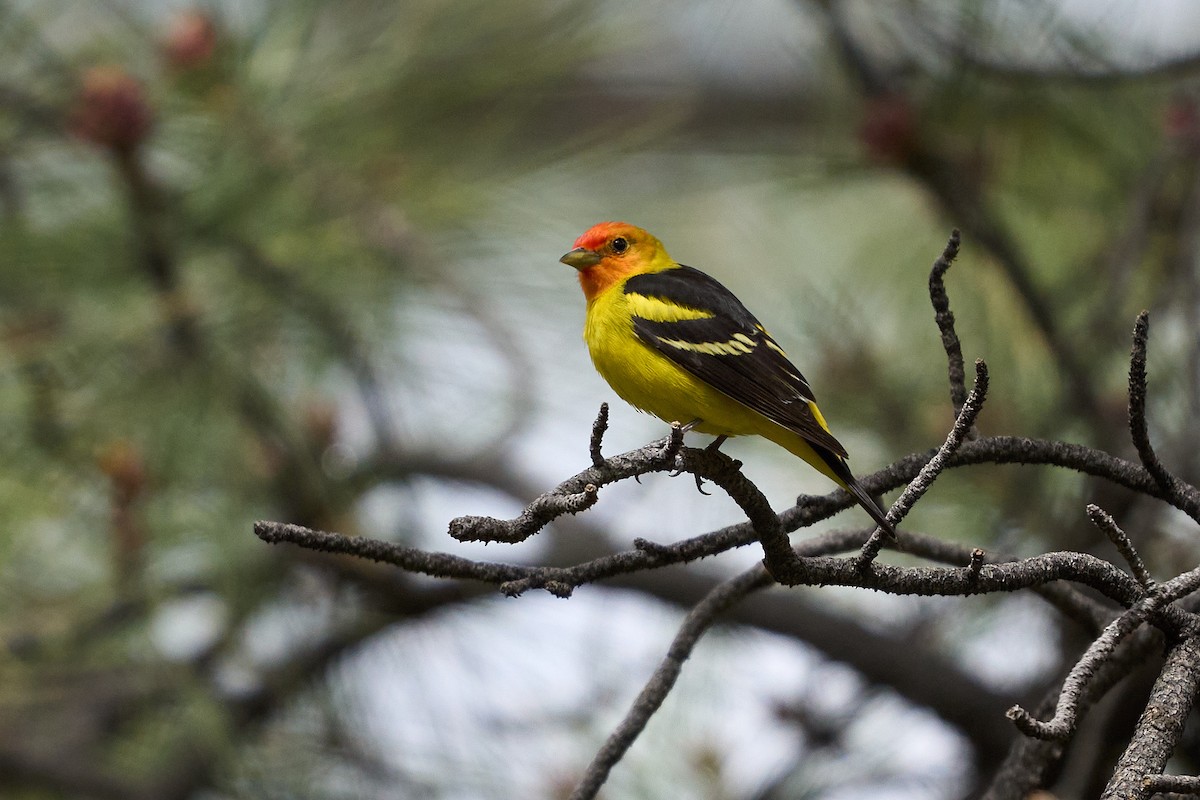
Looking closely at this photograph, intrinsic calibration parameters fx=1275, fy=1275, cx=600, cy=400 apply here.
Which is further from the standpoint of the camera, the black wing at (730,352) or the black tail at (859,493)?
the black wing at (730,352)

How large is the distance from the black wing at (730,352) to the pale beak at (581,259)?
10.0 inches

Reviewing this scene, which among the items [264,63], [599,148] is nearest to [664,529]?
[599,148]

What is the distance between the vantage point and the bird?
261 centimetres

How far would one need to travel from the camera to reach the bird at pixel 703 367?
8.57 feet

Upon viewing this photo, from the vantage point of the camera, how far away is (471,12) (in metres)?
3.61

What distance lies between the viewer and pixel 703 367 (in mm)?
2701

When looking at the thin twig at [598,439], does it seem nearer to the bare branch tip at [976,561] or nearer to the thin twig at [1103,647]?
the bare branch tip at [976,561]

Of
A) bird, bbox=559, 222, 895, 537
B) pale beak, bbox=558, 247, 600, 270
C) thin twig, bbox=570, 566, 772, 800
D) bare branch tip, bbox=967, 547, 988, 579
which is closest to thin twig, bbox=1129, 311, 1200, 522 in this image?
bare branch tip, bbox=967, 547, 988, 579

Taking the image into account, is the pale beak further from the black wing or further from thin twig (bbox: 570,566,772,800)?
thin twig (bbox: 570,566,772,800)

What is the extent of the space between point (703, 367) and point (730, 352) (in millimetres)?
119

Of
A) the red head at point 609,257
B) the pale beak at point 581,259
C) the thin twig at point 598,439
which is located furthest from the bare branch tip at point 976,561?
the pale beak at point 581,259

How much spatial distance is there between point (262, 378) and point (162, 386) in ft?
0.94

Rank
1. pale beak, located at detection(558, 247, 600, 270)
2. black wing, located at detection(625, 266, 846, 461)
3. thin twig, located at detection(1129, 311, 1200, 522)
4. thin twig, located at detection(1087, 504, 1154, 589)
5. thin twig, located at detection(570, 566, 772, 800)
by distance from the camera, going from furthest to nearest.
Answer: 1. pale beak, located at detection(558, 247, 600, 270)
2. black wing, located at detection(625, 266, 846, 461)
3. thin twig, located at detection(570, 566, 772, 800)
4. thin twig, located at detection(1129, 311, 1200, 522)
5. thin twig, located at detection(1087, 504, 1154, 589)

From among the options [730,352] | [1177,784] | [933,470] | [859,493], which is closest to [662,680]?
[859,493]
